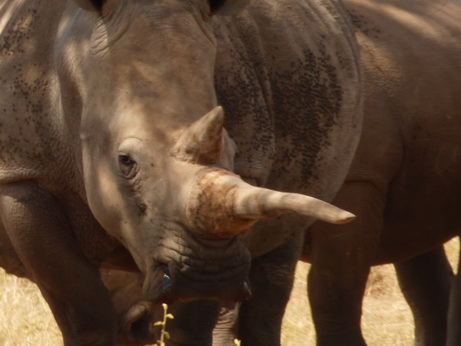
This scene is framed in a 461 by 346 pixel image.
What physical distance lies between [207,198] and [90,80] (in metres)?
0.87

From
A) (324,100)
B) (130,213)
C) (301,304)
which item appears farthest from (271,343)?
(301,304)

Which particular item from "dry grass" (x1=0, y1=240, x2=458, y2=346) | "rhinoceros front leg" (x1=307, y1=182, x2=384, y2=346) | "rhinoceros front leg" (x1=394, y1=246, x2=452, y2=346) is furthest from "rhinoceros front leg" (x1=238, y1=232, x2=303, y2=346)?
"rhinoceros front leg" (x1=394, y1=246, x2=452, y2=346)

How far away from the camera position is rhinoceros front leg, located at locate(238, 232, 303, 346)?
7.66 metres

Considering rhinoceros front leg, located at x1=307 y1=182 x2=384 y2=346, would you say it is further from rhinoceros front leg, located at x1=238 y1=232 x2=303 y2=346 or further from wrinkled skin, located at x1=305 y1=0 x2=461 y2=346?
rhinoceros front leg, located at x1=238 y1=232 x2=303 y2=346

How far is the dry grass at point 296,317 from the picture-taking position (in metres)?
9.56

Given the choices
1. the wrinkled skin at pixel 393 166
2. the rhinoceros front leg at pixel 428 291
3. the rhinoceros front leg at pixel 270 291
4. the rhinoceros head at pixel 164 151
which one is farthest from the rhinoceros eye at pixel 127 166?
the rhinoceros front leg at pixel 428 291

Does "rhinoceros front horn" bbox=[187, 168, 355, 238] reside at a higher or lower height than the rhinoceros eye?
higher

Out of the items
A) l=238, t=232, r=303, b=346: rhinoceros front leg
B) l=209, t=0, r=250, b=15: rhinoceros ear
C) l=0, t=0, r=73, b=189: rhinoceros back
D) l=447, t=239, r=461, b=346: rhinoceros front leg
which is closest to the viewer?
l=209, t=0, r=250, b=15: rhinoceros ear

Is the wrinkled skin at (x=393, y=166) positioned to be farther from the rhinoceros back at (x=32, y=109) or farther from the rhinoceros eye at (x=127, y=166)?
the rhinoceros eye at (x=127, y=166)

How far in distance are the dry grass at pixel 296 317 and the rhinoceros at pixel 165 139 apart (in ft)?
7.15

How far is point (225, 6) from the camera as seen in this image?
645 cm

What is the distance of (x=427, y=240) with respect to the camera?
8891mm

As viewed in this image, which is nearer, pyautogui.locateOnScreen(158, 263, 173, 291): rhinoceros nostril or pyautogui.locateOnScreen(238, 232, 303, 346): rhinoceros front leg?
pyautogui.locateOnScreen(158, 263, 173, 291): rhinoceros nostril

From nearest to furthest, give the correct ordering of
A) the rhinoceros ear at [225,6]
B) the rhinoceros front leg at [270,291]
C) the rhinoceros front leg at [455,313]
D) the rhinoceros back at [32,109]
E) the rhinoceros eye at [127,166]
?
1. the rhinoceros eye at [127,166]
2. the rhinoceros ear at [225,6]
3. the rhinoceros back at [32,109]
4. the rhinoceros front leg at [270,291]
5. the rhinoceros front leg at [455,313]
